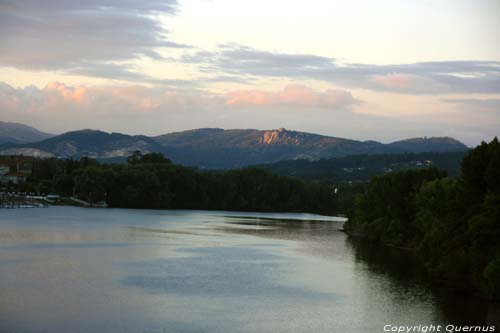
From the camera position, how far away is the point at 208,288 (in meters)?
46.6

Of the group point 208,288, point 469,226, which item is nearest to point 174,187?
point 208,288

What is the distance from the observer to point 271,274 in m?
54.1

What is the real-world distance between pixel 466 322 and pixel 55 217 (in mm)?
82280

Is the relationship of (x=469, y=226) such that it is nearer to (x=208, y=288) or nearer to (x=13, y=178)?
(x=208, y=288)

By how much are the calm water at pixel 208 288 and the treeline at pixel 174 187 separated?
258 ft

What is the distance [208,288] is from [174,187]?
123 m

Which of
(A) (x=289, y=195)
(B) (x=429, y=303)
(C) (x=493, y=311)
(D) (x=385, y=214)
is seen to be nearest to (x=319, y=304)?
(B) (x=429, y=303)

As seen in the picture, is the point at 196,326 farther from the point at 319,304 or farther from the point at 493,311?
the point at 493,311

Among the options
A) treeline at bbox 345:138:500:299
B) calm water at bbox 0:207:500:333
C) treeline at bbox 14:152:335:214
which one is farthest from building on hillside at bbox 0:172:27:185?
treeline at bbox 345:138:500:299

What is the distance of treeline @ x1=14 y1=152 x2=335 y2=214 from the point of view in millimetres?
158125

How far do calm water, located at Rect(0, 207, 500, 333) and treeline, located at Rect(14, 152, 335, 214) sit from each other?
7878 cm

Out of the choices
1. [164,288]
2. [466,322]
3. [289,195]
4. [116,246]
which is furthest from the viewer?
[289,195]

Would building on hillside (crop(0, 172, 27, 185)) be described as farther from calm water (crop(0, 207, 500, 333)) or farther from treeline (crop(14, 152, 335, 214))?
calm water (crop(0, 207, 500, 333))

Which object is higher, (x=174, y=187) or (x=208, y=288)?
(x=174, y=187)
